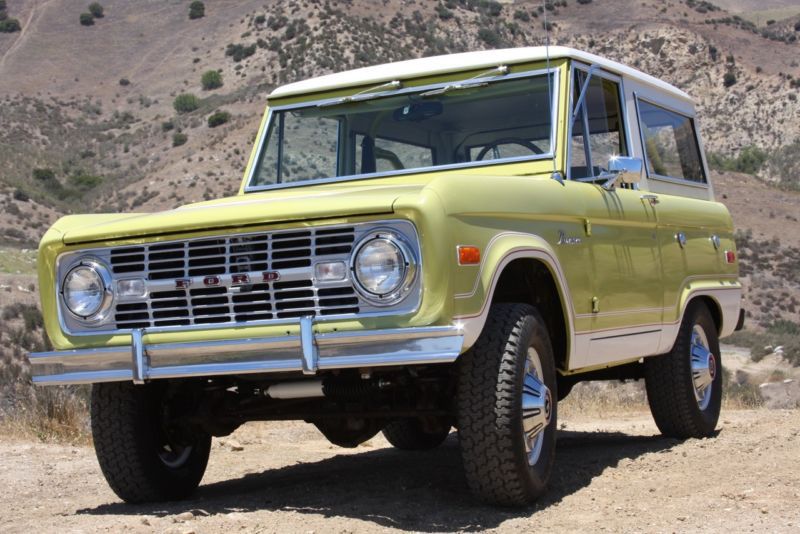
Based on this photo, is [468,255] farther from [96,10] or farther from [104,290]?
[96,10]

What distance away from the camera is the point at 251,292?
4934mm

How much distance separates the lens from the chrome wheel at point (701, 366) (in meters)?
7.73

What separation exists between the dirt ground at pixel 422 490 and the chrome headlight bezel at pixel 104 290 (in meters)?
0.90

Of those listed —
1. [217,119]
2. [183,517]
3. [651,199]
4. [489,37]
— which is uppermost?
[489,37]

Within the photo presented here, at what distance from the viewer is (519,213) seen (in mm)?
5332

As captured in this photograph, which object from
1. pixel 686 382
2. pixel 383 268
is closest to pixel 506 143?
pixel 383 268

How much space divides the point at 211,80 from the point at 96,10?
19.3 meters

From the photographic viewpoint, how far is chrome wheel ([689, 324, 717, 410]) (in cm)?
773

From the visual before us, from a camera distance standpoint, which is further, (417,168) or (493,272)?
(417,168)

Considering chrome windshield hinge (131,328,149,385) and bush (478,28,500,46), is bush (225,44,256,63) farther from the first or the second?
chrome windshield hinge (131,328,149,385)

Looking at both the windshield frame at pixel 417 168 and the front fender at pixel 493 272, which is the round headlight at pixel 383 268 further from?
the windshield frame at pixel 417 168

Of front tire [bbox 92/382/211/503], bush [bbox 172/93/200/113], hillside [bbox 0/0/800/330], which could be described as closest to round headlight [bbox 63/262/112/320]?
front tire [bbox 92/382/211/503]

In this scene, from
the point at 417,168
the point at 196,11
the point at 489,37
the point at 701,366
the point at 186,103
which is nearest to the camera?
the point at 417,168

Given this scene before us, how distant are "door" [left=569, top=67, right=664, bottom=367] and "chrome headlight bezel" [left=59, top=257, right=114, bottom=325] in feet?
7.48
